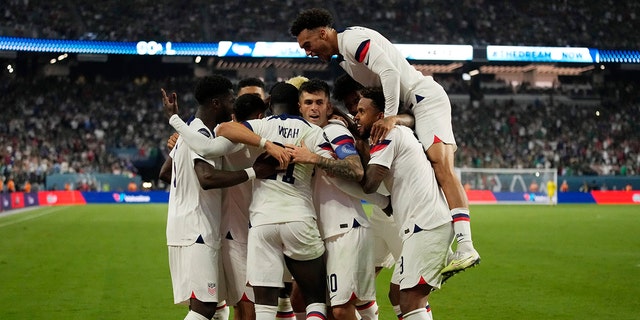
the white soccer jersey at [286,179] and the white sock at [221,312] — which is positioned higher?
the white soccer jersey at [286,179]

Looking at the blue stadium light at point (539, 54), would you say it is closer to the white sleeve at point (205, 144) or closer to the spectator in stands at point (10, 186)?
the spectator in stands at point (10, 186)

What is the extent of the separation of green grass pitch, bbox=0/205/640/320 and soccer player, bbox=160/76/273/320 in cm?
319

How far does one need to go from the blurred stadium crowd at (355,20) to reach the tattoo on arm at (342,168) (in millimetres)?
41504

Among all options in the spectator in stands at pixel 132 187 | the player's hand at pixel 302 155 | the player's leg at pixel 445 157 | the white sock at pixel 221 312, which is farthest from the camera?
the spectator in stands at pixel 132 187

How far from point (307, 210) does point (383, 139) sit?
2.69ft

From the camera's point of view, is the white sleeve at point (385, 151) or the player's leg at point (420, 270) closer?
the player's leg at point (420, 270)

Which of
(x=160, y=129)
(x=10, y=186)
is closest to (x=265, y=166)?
(x=10, y=186)

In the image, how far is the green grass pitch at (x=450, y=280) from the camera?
32.0 ft

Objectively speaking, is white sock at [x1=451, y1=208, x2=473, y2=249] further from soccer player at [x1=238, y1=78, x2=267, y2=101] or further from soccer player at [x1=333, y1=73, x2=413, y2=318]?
soccer player at [x1=238, y1=78, x2=267, y2=101]

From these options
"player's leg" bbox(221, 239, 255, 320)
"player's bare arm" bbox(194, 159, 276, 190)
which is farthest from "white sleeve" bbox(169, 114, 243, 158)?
"player's leg" bbox(221, 239, 255, 320)

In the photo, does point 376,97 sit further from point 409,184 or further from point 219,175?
point 219,175

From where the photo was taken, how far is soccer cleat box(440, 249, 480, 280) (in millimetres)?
5941

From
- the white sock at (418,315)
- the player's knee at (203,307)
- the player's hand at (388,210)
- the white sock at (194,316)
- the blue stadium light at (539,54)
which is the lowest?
the white sock at (418,315)

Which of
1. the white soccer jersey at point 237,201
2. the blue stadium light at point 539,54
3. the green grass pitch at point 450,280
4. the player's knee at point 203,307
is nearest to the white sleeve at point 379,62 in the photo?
the white soccer jersey at point 237,201
